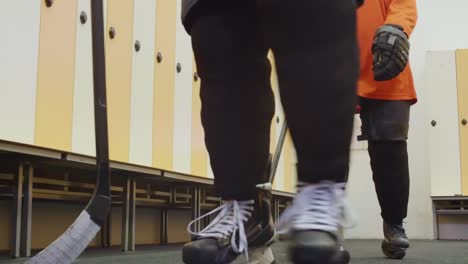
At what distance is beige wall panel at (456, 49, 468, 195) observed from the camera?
11.7ft

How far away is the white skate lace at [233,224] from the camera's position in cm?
67

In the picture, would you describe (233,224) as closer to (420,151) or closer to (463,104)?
(463,104)

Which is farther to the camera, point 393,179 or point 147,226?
point 147,226

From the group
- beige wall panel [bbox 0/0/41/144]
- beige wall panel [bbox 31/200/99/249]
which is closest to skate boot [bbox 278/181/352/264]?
beige wall panel [bbox 0/0/41/144]

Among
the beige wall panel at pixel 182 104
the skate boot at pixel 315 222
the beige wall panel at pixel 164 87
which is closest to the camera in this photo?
the skate boot at pixel 315 222

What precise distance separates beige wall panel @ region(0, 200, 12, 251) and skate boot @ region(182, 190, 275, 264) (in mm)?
1569

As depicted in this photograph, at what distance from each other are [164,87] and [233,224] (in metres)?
1.73

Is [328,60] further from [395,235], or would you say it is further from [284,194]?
[284,194]

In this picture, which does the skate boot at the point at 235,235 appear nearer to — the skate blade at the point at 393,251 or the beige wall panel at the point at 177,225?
the skate blade at the point at 393,251

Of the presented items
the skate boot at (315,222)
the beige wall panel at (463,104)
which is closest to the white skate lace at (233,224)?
the skate boot at (315,222)

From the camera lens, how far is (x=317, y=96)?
0.55 meters

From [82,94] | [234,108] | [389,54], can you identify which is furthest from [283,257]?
[234,108]

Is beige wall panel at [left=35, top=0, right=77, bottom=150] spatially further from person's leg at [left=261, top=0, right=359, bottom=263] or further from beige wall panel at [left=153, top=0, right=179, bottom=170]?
person's leg at [left=261, top=0, right=359, bottom=263]

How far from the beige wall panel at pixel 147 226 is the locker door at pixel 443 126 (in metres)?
1.69
